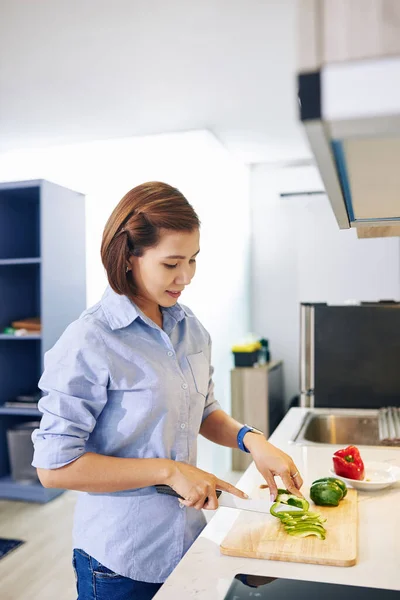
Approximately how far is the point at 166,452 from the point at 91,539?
0.24m

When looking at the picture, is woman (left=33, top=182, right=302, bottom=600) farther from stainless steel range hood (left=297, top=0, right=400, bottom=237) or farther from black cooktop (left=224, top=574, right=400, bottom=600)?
stainless steel range hood (left=297, top=0, right=400, bottom=237)

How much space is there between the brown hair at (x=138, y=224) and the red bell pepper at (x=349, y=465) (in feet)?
2.51

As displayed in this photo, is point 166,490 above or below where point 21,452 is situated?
above

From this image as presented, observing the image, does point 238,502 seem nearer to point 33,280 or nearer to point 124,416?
point 124,416

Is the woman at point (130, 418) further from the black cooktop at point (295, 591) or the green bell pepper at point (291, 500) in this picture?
the black cooktop at point (295, 591)

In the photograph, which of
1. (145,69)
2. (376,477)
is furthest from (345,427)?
(145,69)

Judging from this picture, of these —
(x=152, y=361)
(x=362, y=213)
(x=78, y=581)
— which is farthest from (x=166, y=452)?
(x=362, y=213)

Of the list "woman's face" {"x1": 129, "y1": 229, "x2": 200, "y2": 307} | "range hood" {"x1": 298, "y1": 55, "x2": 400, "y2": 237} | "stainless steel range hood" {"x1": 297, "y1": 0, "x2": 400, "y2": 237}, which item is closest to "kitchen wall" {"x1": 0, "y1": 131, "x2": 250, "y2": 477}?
"woman's face" {"x1": 129, "y1": 229, "x2": 200, "y2": 307}

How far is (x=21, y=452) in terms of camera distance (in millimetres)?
4137

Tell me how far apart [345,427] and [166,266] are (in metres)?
1.62

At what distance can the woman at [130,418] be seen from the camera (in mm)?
1193

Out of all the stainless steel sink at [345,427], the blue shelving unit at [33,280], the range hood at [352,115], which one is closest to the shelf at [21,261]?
the blue shelving unit at [33,280]

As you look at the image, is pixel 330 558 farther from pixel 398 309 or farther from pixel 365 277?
pixel 365 277

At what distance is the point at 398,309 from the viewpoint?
2.74 metres
